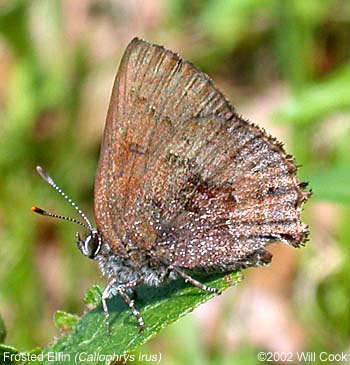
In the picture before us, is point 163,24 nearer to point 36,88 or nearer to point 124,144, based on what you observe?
point 36,88

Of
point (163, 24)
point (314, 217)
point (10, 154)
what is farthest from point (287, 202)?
point (163, 24)

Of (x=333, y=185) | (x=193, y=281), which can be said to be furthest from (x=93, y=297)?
(x=333, y=185)

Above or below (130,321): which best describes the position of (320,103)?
above

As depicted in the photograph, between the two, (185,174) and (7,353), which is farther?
(185,174)

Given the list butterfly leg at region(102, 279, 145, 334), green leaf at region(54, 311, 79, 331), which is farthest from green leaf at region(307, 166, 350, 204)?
green leaf at region(54, 311, 79, 331)

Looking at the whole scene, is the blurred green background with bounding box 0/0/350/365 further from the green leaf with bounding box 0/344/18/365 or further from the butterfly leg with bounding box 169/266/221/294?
the green leaf with bounding box 0/344/18/365

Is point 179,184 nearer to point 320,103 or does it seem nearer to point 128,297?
point 128,297

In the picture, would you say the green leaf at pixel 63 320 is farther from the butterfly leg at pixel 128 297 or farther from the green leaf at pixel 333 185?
the green leaf at pixel 333 185
